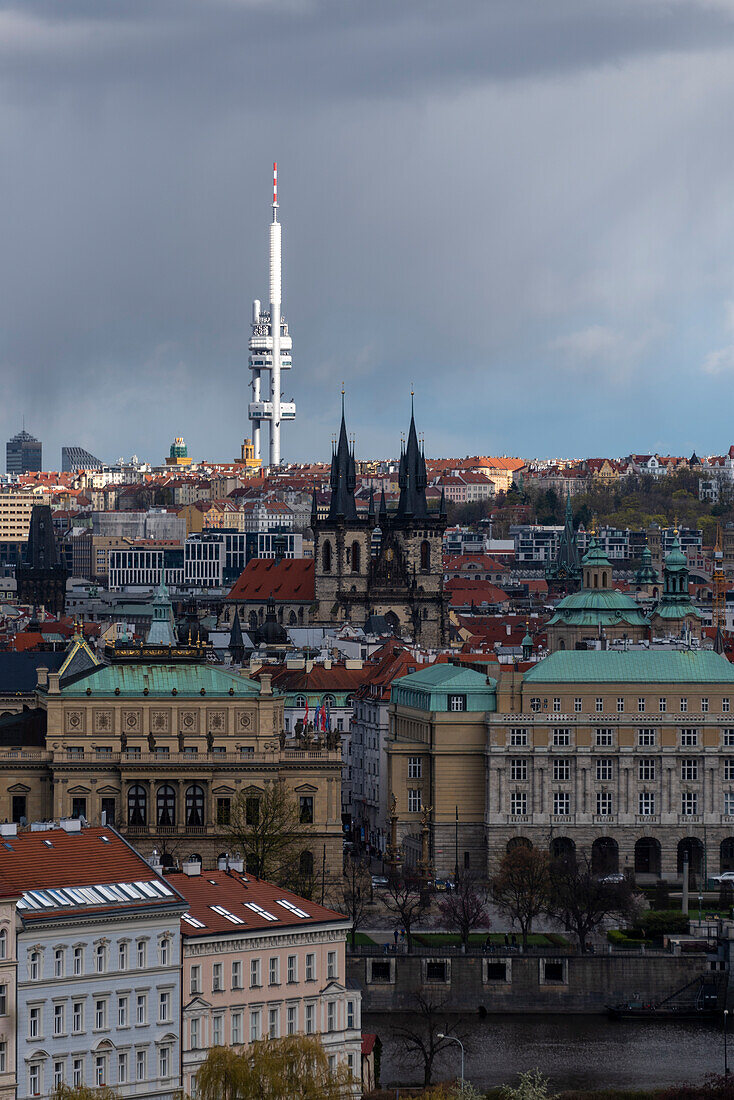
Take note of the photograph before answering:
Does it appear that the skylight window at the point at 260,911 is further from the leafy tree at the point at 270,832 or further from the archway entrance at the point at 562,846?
the archway entrance at the point at 562,846

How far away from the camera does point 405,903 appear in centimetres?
10719

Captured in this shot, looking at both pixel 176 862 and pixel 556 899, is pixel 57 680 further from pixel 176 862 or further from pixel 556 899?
pixel 556 899

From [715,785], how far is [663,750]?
87.6 inches

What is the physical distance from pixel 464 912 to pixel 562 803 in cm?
1752

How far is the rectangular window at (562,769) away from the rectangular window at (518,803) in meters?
1.41

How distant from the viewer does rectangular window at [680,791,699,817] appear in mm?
121562

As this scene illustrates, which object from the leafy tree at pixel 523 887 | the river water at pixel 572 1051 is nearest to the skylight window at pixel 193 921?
the river water at pixel 572 1051

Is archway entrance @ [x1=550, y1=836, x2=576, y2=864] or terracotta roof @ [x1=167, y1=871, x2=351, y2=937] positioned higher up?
terracotta roof @ [x1=167, y1=871, x2=351, y2=937]

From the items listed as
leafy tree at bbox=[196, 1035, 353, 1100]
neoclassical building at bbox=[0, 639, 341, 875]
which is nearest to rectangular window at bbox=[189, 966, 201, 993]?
leafy tree at bbox=[196, 1035, 353, 1100]

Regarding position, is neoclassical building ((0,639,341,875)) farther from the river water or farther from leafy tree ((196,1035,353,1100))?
leafy tree ((196,1035,353,1100))

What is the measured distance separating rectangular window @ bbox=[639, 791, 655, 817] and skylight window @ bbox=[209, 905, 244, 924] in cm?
4297

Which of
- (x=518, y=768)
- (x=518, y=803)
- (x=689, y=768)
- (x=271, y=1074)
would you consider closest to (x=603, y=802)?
(x=518, y=803)

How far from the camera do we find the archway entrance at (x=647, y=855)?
120m

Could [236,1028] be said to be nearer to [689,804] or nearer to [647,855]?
[647,855]
